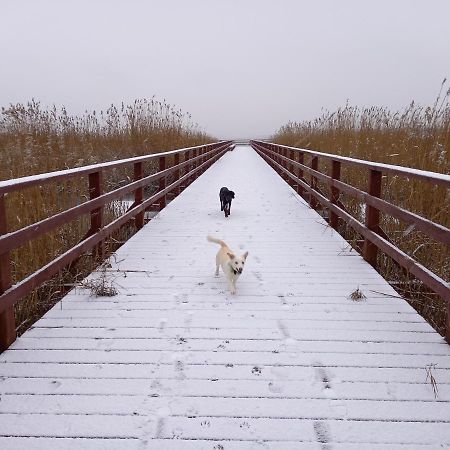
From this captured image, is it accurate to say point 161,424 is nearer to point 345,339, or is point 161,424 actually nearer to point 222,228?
point 345,339

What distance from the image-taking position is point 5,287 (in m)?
2.67

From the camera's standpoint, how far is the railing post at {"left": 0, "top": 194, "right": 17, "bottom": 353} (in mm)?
2598

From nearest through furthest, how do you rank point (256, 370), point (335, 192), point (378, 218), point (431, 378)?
1. point (431, 378)
2. point (256, 370)
3. point (378, 218)
4. point (335, 192)

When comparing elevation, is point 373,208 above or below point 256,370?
above

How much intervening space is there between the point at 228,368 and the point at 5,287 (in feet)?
4.61

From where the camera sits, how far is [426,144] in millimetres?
5660

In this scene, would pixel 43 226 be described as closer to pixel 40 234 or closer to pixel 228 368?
pixel 40 234

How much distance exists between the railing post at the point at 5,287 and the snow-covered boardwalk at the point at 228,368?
0.22ft

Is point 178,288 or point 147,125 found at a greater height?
point 147,125

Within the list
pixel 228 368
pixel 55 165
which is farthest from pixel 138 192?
pixel 228 368

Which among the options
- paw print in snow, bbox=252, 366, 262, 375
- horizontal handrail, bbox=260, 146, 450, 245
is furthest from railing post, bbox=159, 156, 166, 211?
paw print in snow, bbox=252, 366, 262, 375

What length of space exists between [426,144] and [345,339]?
371 cm

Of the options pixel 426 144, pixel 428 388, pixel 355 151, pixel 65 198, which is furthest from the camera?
pixel 355 151

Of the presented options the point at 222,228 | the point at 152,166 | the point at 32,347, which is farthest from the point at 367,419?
the point at 152,166
